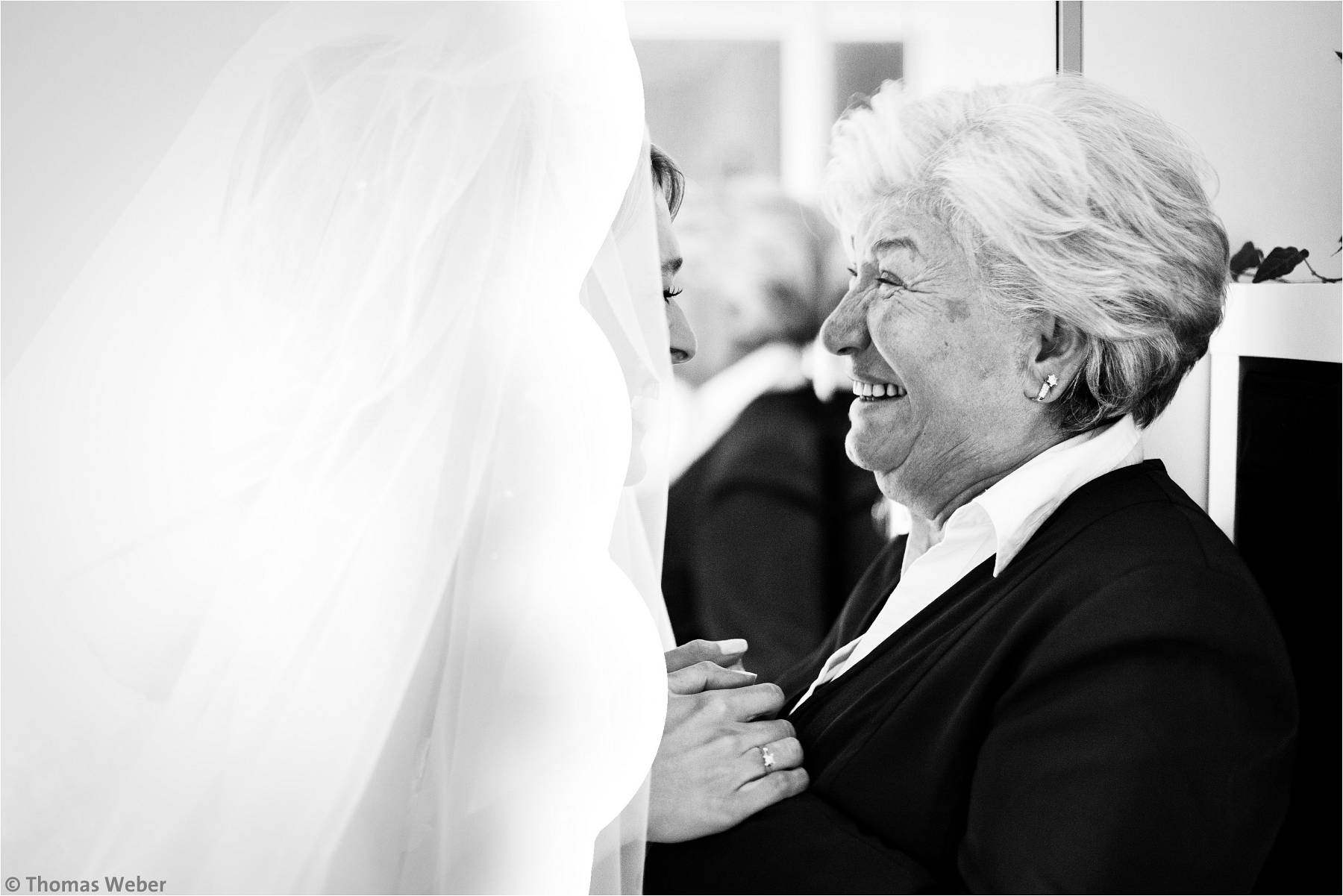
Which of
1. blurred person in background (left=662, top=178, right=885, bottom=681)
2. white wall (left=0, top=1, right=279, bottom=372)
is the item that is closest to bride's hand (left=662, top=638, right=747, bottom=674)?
white wall (left=0, top=1, right=279, bottom=372)

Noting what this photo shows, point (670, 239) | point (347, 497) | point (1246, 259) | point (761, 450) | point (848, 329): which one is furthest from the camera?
point (761, 450)

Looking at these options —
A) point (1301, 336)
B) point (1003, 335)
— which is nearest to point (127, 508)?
point (1003, 335)

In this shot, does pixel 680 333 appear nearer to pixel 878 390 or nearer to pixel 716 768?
pixel 878 390

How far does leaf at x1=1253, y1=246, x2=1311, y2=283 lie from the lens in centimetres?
165

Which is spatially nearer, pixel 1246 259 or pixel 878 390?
pixel 878 390

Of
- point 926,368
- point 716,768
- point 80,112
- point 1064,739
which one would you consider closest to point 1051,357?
point 926,368

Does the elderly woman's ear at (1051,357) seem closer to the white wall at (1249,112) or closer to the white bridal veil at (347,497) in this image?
the white bridal veil at (347,497)

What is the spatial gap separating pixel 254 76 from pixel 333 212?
0.12 metres

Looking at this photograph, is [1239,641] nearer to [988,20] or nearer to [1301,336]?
[1301,336]

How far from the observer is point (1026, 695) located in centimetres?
98

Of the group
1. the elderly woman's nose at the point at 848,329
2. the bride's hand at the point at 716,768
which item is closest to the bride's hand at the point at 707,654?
the bride's hand at the point at 716,768

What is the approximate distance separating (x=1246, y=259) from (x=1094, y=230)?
2.93 ft

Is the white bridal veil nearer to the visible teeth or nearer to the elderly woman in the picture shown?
the elderly woman

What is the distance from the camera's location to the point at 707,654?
1.29 meters
